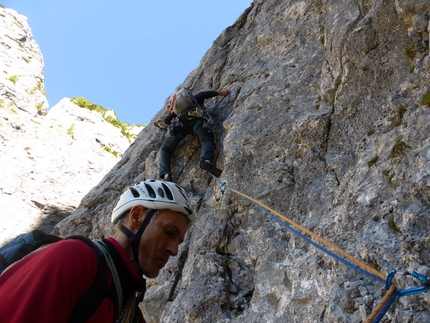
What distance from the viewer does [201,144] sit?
850 cm

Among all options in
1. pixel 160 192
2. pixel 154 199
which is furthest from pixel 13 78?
pixel 154 199

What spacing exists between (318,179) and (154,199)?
2.99m

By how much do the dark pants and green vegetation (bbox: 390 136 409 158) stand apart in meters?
4.16

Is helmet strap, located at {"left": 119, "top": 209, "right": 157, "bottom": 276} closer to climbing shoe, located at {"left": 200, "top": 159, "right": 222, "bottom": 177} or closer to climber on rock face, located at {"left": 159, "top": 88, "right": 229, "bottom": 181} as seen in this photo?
climbing shoe, located at {"left": 200, "top": 159, "right": 222, "bottom": 177}

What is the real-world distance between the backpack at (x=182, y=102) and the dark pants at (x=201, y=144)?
573 millimetres

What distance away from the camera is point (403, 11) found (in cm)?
566

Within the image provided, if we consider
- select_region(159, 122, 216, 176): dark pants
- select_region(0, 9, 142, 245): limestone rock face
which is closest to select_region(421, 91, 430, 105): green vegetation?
select_region(159, 122, 216, 176): dark pants

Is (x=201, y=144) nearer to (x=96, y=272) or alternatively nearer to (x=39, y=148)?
(x=96, y=272)

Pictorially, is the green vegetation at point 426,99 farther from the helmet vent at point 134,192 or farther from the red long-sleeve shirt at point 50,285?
the red long-sleeve shirt at point 50,285

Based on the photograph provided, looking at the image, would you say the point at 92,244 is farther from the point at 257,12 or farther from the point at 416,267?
the point at 257,12

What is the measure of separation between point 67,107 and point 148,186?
74.8ft

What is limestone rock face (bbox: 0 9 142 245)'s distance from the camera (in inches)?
577

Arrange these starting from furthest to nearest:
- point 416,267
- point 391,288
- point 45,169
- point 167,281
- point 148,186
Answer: point 45,169 < point 167,281 < point 148,186 < point 416,267 < point 391,288

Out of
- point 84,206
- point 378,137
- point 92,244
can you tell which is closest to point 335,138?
point 378,137
